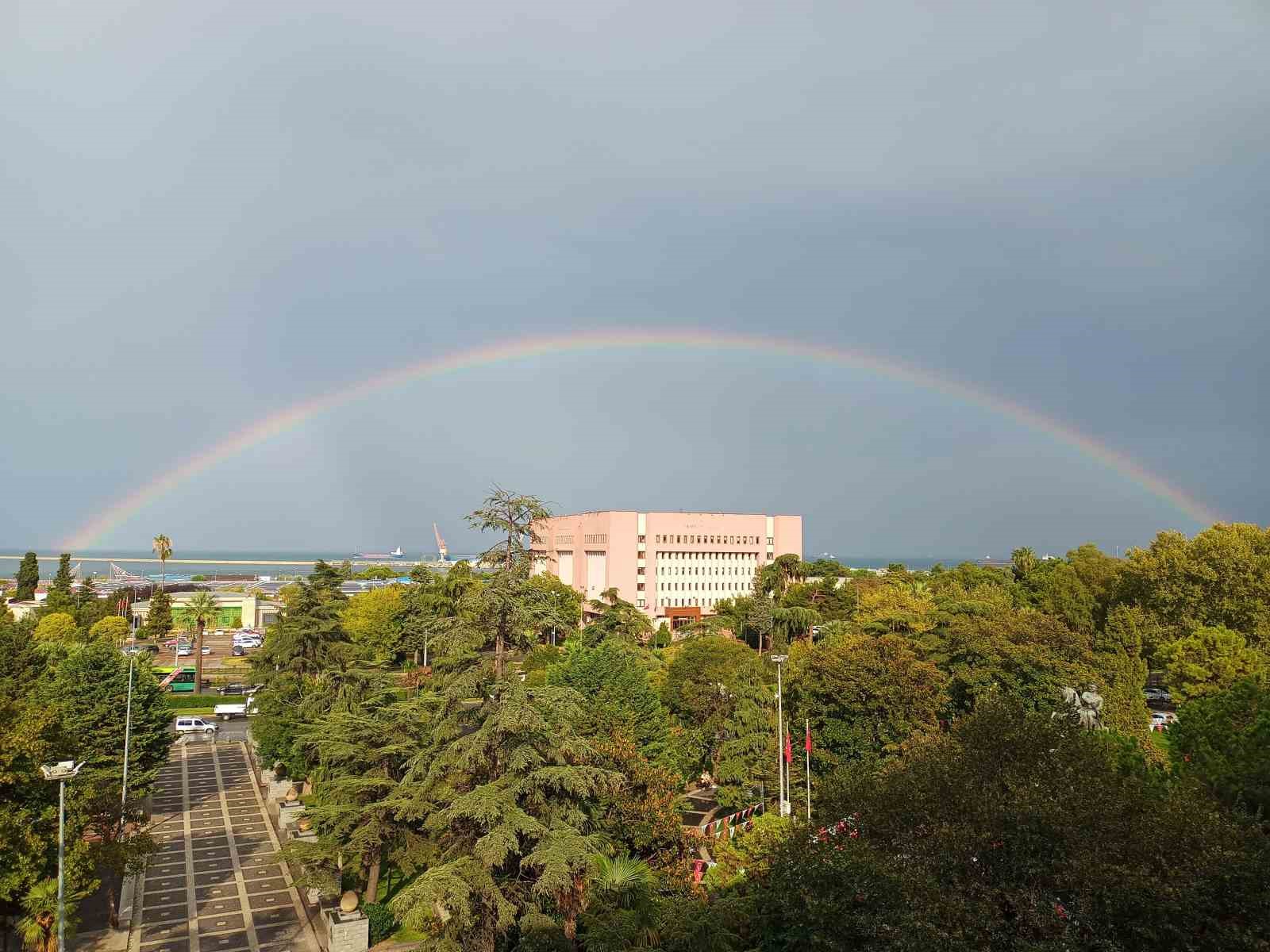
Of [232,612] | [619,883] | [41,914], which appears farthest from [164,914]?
[232,612]

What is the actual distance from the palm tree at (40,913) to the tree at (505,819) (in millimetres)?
9031

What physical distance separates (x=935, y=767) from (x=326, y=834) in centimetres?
2060

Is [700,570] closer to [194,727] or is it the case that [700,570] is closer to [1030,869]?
[194,727]

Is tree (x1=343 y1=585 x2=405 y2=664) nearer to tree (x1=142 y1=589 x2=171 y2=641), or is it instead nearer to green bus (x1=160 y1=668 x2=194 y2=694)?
green bus (x1=160 y1=668 x2=194 y2=694)

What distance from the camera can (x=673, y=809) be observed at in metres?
27.5

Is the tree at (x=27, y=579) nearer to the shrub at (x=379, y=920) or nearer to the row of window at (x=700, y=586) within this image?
the row of window at (x=700, y=586)

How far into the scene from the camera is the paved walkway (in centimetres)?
2673

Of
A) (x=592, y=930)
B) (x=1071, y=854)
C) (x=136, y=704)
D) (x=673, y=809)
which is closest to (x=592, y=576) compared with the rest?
(x=136, y=704)

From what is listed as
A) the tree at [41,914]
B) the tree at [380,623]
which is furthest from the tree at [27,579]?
the tree at [41,914]

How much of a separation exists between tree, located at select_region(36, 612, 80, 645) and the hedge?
11436 mm

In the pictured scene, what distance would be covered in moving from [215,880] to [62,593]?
75.8 metres

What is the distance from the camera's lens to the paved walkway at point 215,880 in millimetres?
26734

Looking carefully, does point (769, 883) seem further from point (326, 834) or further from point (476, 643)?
point (326, 834)

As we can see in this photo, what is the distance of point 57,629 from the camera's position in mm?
74500
